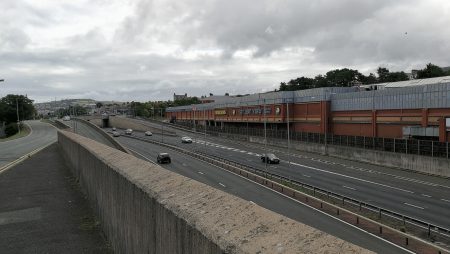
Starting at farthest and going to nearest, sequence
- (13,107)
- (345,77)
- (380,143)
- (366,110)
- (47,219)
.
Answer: (13,107) → (345,77) → (366,110) → (380,143) → (47,219)

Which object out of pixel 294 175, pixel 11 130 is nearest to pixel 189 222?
pixel 294 175

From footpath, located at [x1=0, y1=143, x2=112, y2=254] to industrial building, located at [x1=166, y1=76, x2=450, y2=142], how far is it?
145ft

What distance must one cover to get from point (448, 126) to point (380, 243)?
113ft

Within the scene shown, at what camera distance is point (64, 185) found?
67.8 feet

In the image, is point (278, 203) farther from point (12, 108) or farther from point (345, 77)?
point (12, 108)

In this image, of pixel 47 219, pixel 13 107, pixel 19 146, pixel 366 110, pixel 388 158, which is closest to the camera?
pixel 47 219

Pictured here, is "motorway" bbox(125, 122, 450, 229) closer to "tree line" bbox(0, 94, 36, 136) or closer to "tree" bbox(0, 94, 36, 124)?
"tree line" bbox(0, 94, 36, 136)

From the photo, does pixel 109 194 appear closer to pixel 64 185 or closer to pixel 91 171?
pixel 91 171

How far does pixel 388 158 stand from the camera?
53719mm

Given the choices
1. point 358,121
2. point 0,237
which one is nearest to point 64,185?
point 0,237

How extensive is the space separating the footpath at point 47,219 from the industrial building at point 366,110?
145 feet

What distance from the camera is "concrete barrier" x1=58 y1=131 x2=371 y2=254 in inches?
143

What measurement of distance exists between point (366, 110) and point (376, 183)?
1007 inches

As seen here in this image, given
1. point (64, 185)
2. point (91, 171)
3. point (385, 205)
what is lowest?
point (385, 205)
